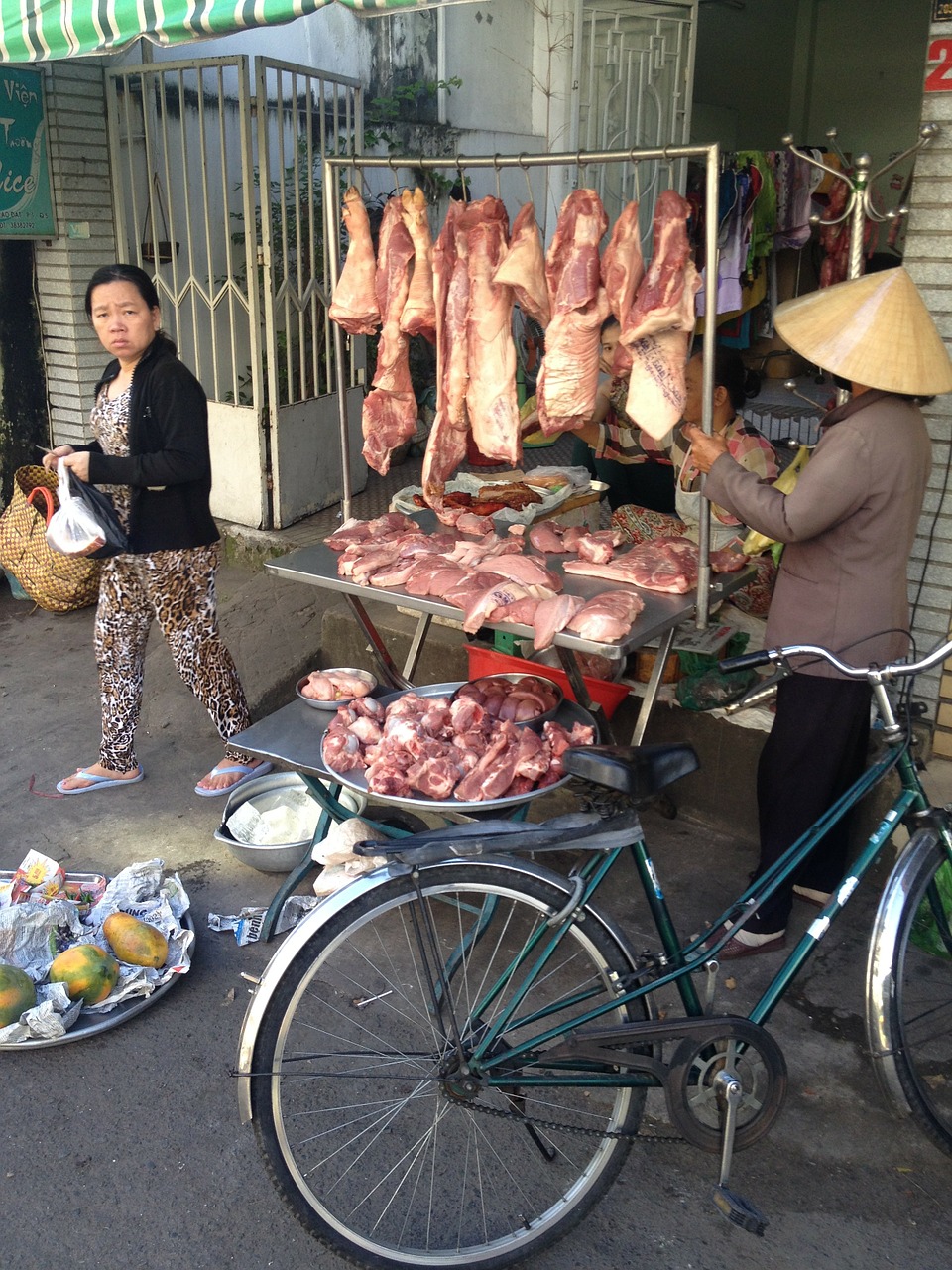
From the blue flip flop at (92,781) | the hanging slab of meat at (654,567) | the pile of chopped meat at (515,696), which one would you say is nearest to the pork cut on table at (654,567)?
the hanging slab of meat at (654,567)

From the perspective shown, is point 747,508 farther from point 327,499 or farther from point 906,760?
point 327,499

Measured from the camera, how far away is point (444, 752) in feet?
10.4

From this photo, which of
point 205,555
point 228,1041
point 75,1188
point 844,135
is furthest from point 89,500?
point 844,135

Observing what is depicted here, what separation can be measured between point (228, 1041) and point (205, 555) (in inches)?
82.3

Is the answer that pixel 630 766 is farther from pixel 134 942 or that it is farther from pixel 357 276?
pixel 357 276

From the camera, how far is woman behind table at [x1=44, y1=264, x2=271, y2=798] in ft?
13.7

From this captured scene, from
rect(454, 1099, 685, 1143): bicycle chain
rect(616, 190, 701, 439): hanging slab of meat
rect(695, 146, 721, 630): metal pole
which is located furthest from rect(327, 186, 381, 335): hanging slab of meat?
rect(454, 1099, 685, 1143): bicycle chain

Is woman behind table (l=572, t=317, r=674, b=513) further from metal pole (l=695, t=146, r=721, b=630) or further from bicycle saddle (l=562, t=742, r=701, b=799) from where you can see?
bicycle saddle (l=562, t=742, r=701, b=799)

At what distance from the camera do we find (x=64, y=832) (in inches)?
172

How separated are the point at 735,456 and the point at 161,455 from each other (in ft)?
7.76

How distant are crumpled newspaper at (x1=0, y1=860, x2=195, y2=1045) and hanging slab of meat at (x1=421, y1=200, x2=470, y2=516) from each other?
1801mm

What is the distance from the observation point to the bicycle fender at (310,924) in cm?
231

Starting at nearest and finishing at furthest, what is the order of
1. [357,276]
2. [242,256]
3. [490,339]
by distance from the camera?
[490,339] < [357,276] < [242,256]

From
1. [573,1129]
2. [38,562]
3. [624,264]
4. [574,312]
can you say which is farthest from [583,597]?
[38,562]
